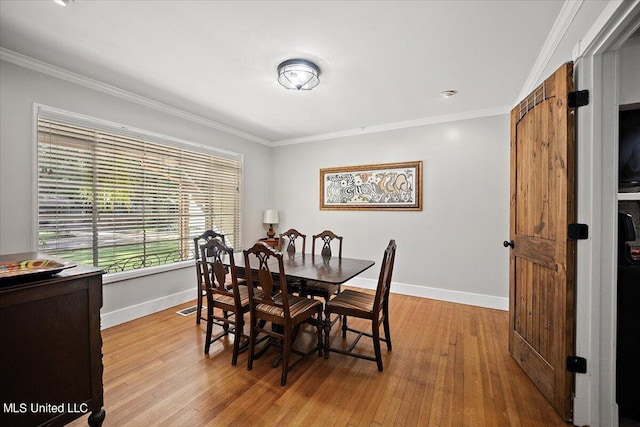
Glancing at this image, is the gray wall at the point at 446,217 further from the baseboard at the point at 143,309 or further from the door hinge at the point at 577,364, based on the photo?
the baseboard at the point at 143,309

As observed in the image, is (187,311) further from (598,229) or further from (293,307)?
(598,229)

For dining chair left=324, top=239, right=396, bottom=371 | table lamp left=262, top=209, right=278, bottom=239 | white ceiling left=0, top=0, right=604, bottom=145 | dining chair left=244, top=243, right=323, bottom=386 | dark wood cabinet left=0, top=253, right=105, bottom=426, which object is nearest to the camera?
dark wood cabinet left=0, top=253, right=105, bottom=426

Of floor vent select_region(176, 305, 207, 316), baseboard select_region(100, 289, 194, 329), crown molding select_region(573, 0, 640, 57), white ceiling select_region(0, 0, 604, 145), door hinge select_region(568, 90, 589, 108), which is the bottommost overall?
floor vent select_region(176, 305, 207, 316)

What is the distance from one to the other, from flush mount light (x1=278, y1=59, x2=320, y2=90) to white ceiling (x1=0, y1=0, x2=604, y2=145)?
0.07 meters

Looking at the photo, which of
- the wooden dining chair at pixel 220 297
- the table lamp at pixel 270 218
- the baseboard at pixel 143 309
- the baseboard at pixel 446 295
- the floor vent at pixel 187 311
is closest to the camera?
the wooden dining chair at pixel 220 297

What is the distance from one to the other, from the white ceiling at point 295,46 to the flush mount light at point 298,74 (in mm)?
66

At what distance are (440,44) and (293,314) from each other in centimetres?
241

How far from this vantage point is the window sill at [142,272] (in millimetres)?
2896

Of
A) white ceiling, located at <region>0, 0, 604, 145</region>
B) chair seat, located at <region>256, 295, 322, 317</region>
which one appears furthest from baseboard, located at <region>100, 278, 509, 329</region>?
white ceiling, located at <region>0, 0, 604, 145</region>

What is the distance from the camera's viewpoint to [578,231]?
5.10ft

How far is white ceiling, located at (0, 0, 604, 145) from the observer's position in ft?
5.77

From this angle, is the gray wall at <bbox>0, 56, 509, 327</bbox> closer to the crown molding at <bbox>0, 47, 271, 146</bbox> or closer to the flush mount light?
the crown molding at <bbox>0, 47, 271, 146</bbox>

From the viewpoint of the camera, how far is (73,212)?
2654 mm

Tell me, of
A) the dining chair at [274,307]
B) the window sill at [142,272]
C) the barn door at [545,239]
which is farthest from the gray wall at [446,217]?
the window sill at [142,272]
